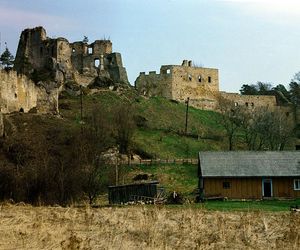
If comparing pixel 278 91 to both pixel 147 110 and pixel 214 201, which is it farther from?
pixel 214 201

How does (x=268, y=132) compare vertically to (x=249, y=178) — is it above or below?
above

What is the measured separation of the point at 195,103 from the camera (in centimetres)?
8169

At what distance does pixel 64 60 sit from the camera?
73688mm

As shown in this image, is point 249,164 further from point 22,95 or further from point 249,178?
point 22,95

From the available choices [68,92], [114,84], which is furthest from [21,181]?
[114,84]

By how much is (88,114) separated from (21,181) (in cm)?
2549

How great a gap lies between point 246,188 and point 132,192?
27.9ft

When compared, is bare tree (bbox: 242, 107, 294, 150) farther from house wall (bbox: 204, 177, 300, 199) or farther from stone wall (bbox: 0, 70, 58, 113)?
stone wall (bbox: 0, 70, 58, 113)

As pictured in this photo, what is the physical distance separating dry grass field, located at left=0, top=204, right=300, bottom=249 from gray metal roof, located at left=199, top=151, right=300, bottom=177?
55.6 feet

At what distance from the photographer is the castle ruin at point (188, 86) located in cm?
8056

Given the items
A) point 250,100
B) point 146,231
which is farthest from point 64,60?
point 146,231

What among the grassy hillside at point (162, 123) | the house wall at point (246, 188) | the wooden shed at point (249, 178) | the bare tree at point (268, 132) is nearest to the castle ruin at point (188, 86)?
the grassy hillside at point (162, 123)

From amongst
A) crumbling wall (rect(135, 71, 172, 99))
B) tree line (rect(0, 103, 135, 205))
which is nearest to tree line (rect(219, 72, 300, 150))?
crumbling wall (rect(135, 71, 172, 99))

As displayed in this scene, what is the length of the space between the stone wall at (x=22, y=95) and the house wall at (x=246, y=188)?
66.9 feet
